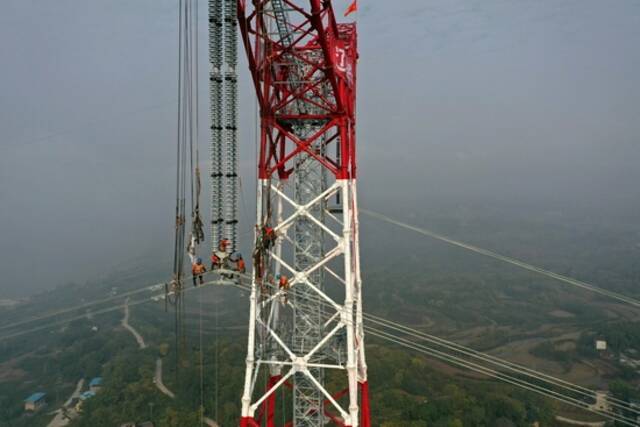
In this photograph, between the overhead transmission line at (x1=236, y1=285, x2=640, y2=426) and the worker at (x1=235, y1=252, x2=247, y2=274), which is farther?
the overhead transmission line at (x1=236, y1=285, x2=640, y2=426)

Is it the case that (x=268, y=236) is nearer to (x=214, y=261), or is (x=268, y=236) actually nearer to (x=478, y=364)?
(x=214, y=261)

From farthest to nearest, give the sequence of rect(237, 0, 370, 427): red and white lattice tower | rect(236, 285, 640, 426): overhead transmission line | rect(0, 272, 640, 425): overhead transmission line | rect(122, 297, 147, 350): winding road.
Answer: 1. rect(122, 297, 147, 350): winding road
2. rect(236, 285, 640, 426): overhead transmission line
3. rect(0, 272, 640, 425): overhead transmission line
4. rect(237, 0, 370, 427): red and white lattice tower

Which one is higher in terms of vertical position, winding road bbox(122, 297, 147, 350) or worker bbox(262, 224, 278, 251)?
worker bbox(262, 224, 278, 251)

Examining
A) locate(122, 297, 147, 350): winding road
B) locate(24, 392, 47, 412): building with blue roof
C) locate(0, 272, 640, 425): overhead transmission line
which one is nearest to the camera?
locate(0, 272, 640, 425): overhead transmission line

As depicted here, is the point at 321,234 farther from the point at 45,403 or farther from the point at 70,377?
the point at 70,377

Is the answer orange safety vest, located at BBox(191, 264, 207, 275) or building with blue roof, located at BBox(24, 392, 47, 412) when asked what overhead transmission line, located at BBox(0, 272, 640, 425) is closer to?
orange safety vest, located at BBox(191, 264, 207, 275)

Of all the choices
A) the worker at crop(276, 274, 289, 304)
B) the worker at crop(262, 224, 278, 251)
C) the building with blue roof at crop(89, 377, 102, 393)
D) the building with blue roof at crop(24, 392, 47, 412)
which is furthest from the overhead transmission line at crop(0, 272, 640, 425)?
the building with blue roof at crop(24, 392, 47, 412)
